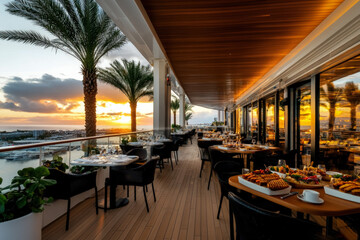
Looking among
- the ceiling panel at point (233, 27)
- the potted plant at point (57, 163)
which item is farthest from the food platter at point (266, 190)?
the potted plant at point (57, 163)

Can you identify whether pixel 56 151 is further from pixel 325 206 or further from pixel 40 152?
pixel 325 206

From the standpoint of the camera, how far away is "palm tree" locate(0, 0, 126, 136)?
16.5 ft

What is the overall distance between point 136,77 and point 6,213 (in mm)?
8621

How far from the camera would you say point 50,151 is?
311cm

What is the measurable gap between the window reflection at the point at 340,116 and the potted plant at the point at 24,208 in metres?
4.53

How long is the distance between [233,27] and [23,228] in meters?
3.87

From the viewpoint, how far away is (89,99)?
20.2ft

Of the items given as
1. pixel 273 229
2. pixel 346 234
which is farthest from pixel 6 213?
pixel 346 234

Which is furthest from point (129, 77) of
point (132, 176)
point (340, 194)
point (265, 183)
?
point (340, 194)

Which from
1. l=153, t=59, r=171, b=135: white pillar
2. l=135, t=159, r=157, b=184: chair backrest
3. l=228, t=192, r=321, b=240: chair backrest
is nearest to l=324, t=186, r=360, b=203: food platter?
l=228, t=192, r=321, b=240: chair backrest

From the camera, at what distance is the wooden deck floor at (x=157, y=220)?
2.47 m

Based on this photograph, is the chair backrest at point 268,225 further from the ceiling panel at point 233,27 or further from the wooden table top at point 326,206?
the ceiling panel at point 233,27

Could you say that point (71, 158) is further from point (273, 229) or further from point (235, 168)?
point (273, 229)

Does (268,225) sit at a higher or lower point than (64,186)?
higher
